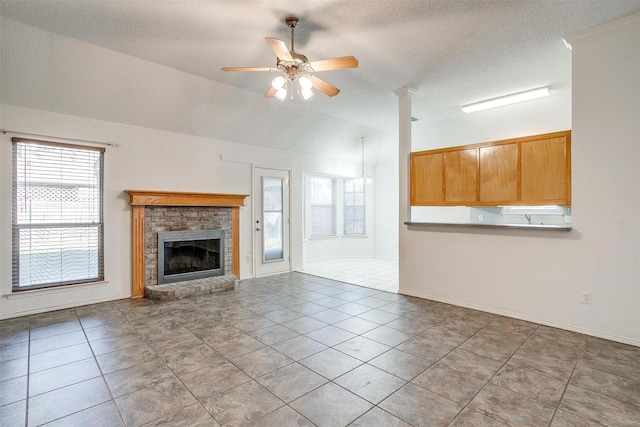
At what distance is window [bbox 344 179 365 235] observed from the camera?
8.99 m

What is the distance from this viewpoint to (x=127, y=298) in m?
4.58

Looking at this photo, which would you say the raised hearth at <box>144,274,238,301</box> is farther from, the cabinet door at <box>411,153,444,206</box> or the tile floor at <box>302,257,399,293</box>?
the cabinet door at <box>411,153,444,206</box>

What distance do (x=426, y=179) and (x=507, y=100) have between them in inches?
72.8

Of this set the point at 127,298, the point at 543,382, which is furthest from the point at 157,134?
the point at 543,382

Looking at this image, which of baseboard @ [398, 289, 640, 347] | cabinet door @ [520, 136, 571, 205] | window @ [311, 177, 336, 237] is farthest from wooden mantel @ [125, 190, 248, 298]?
cabinet door @ [520, 136, 571, 205]

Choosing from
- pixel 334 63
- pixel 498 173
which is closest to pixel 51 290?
pixel 334 63

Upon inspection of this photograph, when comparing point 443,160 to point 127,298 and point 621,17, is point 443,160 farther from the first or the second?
point 127,298

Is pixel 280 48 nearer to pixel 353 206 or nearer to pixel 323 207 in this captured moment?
pixel 323 207

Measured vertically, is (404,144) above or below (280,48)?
below

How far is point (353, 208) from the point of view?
904 centimetres

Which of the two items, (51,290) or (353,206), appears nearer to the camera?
(51,290)

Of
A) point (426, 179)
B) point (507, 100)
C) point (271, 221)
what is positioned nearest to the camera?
point (426, 179)

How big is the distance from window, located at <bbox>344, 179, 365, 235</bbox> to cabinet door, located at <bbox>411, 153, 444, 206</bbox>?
4.20 meters

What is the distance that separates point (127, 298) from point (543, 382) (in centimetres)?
496
